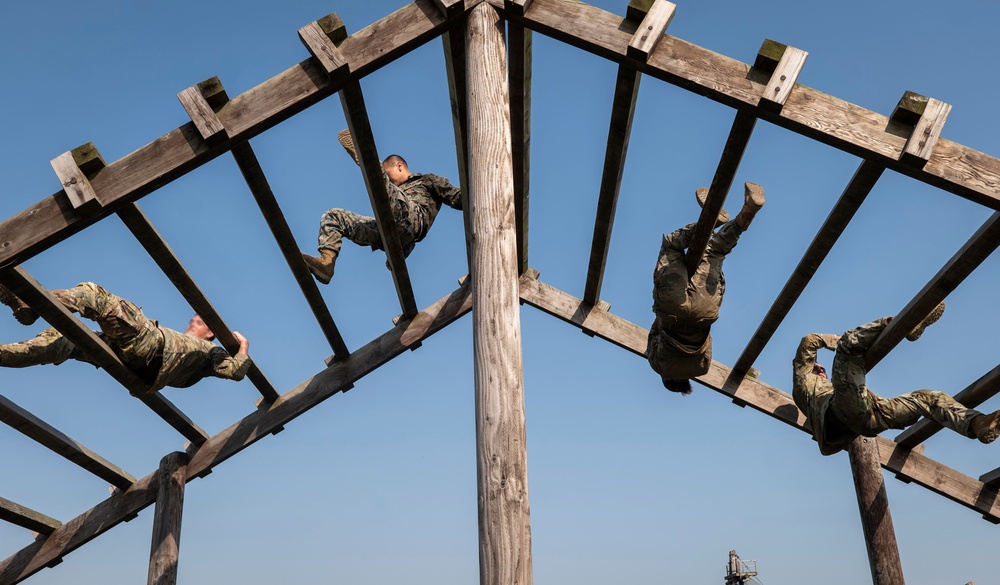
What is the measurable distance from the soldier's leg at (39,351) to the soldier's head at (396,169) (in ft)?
10.6

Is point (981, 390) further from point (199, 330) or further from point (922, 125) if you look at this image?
point (199, 330)

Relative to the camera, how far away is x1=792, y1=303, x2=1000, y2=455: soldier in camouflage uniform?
24.7 ft

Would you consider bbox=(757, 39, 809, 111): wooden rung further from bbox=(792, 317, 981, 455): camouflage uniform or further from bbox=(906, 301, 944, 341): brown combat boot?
→ bbox=(792, 317, 981, 455): camouflage uniform

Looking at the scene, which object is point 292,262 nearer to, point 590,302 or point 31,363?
point 31,363

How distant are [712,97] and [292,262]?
12.6ft

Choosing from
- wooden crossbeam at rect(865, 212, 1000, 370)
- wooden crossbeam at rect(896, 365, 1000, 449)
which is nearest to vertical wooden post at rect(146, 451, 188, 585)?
wooden crossbeam at rect(865, 212, 1000, 370)

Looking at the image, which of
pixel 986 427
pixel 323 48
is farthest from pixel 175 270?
pixel 986 427

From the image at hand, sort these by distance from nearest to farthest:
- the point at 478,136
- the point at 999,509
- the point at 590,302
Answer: the point at 478,136 → the point at 999,509 → the point at 590,302

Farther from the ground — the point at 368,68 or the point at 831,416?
the point at 368,68

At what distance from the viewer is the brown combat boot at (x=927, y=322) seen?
7355 mm

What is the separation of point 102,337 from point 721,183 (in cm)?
489

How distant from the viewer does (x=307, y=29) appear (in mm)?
6121

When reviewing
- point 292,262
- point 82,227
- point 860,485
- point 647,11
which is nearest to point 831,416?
point 860,485

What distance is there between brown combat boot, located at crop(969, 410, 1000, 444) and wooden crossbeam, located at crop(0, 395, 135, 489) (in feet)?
25.6
